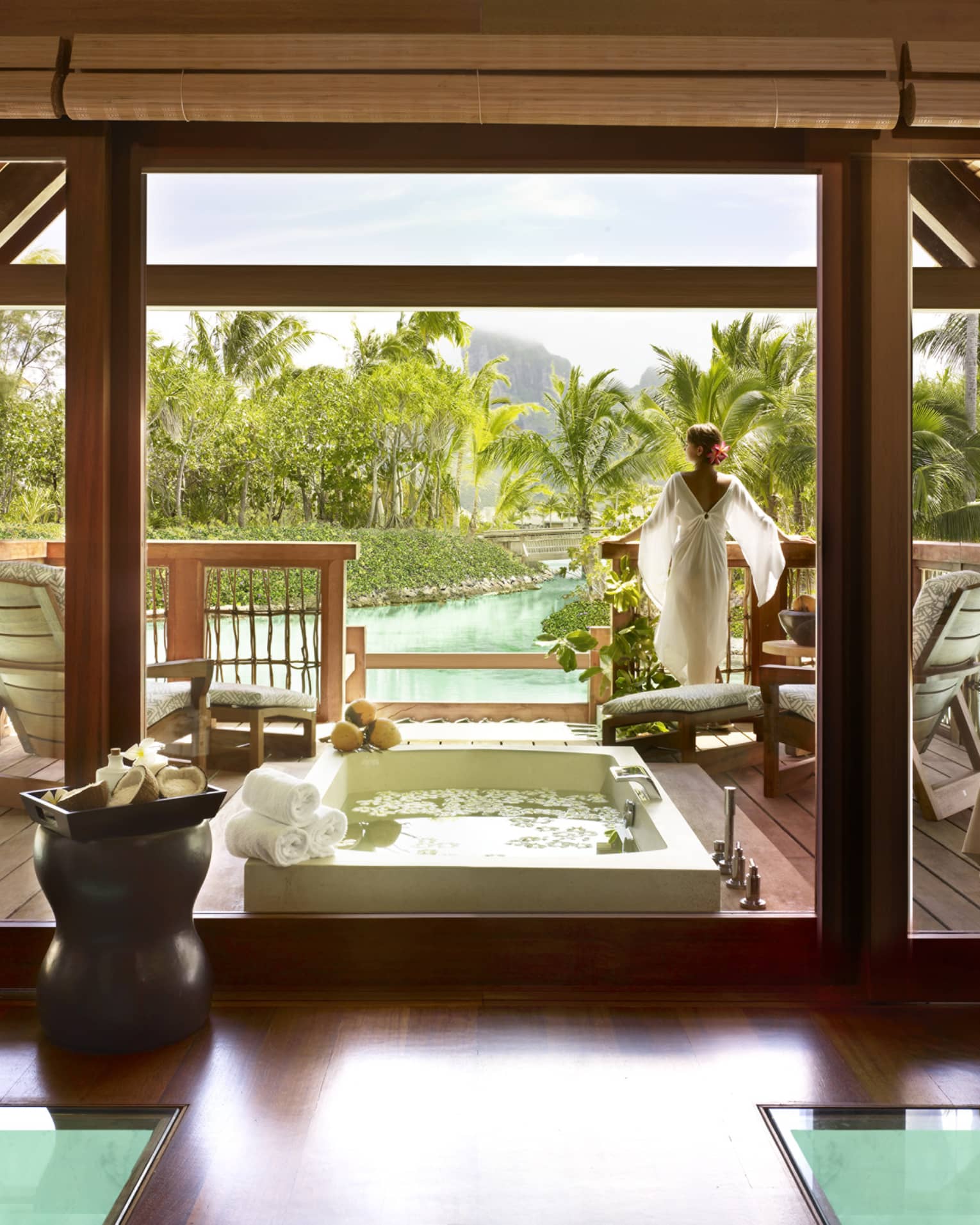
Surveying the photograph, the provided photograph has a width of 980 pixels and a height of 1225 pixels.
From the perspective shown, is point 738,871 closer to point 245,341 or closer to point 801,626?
point 801,626

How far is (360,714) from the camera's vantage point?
4289 millimetres

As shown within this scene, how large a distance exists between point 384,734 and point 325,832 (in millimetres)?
1325

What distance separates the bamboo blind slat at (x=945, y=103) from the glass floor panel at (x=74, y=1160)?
272 centimetres

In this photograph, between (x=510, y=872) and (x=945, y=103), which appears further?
(x=510, y=872)

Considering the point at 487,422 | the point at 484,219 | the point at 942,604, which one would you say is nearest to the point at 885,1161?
the point at 942,604

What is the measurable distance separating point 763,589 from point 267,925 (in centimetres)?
308

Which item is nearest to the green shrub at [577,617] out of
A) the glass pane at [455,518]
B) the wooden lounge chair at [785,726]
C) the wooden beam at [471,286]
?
the glass pane at [455,518]

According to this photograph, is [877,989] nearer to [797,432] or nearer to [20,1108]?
[20,1108]

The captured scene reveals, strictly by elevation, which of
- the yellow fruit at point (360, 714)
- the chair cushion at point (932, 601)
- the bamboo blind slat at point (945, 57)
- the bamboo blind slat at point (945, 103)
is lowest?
the yellow fruit at point (360, 714)

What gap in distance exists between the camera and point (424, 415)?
5875mm

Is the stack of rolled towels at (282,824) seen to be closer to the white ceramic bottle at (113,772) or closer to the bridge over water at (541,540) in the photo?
the white ceramic bottle at (113,772)

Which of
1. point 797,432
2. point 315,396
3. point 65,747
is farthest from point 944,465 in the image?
point 797,432

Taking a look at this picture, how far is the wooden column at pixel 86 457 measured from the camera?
275cm

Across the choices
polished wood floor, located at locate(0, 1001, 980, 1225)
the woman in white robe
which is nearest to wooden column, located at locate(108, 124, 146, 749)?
polished wood floor, located at locate(0, 1001, 980, 1225)
